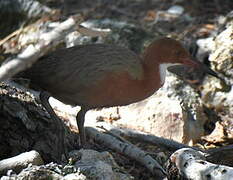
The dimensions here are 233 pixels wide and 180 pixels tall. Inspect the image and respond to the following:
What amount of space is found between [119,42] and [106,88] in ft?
→ 9.26

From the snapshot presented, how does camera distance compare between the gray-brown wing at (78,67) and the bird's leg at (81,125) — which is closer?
the gray-brown wing at (78,67)

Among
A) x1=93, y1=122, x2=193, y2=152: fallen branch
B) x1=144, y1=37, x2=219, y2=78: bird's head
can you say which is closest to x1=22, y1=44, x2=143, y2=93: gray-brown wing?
x1=144, y1=37, x2=219, y2=78: bird's head

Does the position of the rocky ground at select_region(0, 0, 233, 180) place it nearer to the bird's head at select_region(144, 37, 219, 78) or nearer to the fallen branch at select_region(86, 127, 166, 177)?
the fallen branch at select_region(86, 127, 166, 177)

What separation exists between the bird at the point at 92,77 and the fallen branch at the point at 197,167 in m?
1.08

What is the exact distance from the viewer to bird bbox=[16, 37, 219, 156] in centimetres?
568

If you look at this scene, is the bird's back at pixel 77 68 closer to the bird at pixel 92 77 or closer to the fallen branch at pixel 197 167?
the bird at pixel 92 77

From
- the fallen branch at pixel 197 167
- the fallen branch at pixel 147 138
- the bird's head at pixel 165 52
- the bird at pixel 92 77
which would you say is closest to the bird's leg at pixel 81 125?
the bird at pixel 92 77

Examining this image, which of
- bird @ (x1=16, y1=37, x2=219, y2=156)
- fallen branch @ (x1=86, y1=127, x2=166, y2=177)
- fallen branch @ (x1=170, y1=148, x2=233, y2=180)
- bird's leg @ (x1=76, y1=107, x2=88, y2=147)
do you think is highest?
bird @ (x1=16, y1=37, x2=219, y2=156)

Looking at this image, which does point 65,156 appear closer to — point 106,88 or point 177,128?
point 106,88

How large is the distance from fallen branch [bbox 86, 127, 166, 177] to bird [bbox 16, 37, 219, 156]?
1.34 ft

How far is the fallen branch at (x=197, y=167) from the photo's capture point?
4.52 m

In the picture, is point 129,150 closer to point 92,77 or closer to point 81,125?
point 81,125

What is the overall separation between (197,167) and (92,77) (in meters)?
1.54

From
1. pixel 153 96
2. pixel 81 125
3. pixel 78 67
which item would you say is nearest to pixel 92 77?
pixel 78 67
